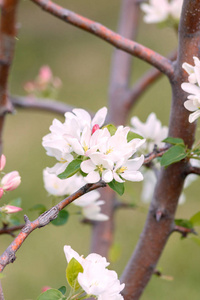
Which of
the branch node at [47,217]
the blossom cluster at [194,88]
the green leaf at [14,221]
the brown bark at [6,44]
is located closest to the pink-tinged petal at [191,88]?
the blossom cluster at [194,88]

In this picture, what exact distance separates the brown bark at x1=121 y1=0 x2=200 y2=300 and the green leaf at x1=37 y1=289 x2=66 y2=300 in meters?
0.34

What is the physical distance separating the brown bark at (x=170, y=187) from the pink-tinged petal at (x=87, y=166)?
0.87ft

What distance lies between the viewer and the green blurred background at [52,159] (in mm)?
3043

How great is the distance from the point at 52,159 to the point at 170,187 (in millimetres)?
2601

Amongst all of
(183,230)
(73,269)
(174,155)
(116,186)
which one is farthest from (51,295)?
(183,230)

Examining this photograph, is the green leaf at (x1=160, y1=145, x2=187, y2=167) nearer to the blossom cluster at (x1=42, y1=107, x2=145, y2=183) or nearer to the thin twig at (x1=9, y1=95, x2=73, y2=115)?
the blossom cluster at (x1=42, y1=107, x2=145, y2=183)

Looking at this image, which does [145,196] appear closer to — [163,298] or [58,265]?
[163,298]

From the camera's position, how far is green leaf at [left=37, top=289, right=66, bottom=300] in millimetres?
676

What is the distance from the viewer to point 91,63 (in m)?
5.82

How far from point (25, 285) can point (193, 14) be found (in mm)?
2311

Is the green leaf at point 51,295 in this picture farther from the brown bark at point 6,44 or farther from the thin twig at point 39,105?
the thin twig at point 39,105

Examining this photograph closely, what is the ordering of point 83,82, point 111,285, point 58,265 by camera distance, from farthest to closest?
point 83,82 < point 58,265 < point 111,285

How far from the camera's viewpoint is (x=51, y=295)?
0.68m

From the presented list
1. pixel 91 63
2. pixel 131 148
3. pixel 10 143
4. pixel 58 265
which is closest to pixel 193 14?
pixel 131 148
